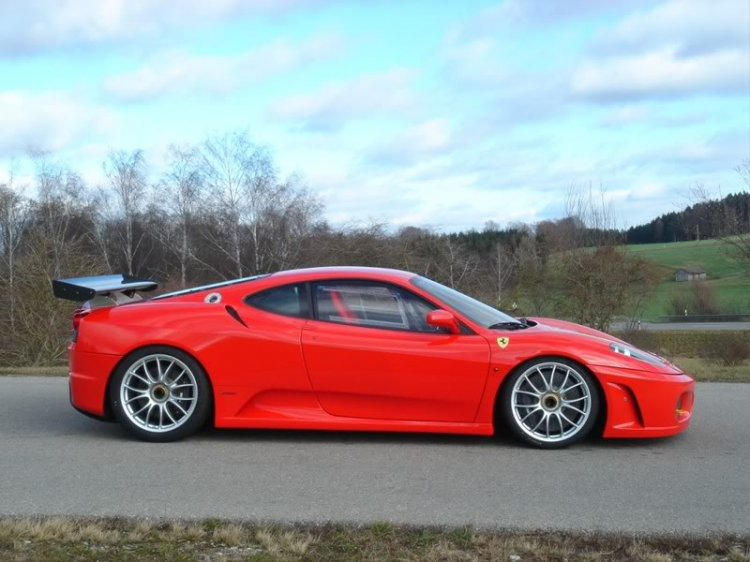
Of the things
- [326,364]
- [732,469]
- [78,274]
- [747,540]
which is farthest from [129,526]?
[78,274]

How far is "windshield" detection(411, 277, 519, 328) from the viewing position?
20.0ft

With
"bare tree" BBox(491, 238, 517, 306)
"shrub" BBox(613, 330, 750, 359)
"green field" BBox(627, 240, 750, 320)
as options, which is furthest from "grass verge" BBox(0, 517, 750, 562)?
"green field" BBox(627, 240, 750, 320)

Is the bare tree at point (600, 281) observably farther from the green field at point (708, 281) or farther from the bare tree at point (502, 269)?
the green field at point (708, 281)

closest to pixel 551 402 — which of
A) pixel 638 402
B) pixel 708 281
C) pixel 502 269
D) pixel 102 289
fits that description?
pixel 638 402

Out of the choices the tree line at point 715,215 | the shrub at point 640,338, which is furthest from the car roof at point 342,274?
the tree line at point 715,215

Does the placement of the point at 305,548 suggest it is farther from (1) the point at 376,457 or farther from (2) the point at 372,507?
(1) the point at 376,457

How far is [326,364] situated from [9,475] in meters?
2.20

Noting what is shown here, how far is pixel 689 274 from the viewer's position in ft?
177

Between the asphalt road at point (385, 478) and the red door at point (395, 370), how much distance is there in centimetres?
28

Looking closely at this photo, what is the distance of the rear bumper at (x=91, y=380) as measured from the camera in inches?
238

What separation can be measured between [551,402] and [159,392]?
2.87 meters

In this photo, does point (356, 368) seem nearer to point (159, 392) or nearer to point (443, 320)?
point (443, 320)

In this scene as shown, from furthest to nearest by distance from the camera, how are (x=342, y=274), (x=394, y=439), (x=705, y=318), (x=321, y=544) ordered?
1. (x=705, y=318)
2. (x=342, y=274)
3. (x=394, y=439)
4. (x=321, y=544)

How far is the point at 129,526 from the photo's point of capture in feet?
13.5
